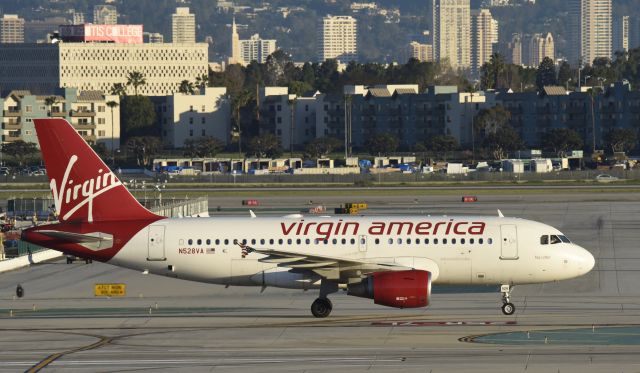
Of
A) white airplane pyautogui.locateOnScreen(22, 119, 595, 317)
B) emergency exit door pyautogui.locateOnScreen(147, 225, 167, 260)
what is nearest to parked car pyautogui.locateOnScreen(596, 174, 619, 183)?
white airplane pyautogui.locateOnScreen(22, 119, 595, 317)

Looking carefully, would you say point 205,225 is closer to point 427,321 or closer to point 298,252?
point 298,252

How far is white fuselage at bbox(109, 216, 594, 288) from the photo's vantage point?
5534cm

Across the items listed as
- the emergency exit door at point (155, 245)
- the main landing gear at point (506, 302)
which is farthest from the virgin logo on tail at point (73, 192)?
the main landing gear at point (506, 302)

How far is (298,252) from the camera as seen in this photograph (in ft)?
183

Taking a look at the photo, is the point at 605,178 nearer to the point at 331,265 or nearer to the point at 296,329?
the point at 331,265

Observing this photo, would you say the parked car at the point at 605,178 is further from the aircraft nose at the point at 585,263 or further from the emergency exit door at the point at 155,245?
the emergency exit door at the point at 155,245

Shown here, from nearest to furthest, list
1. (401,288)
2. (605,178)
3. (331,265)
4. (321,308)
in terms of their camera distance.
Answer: (401,288)
(331,265)
(321,308)
(605,178)

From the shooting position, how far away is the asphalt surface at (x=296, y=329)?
44.9 m

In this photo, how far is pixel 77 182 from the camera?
2221 inches

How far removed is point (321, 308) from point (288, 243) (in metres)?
2.92

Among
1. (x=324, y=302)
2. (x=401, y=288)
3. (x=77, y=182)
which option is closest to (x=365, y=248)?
(x=324, y=302)

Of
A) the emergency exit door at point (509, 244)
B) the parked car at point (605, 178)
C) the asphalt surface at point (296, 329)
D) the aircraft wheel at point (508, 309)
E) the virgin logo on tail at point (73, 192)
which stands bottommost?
the asphalt surface at point (296, 329)

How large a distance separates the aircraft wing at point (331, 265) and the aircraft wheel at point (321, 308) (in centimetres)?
102

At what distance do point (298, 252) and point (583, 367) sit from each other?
51.0 ft
